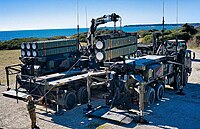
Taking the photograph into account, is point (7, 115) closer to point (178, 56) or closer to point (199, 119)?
point (199, 119)

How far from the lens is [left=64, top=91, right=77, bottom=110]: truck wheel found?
11.9 m

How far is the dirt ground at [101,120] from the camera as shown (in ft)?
33.7

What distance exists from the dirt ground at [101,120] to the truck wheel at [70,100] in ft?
0.78

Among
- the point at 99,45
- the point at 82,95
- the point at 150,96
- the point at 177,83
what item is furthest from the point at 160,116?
the point at 177,83

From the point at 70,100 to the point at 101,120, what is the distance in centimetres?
215

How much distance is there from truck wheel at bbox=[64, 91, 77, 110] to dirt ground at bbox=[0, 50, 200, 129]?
0.24m

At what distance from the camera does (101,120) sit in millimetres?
10797

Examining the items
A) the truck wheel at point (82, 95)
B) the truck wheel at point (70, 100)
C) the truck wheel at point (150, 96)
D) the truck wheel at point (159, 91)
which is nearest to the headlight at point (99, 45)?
the truck wheel at point (82, 95)

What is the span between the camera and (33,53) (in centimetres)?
1488

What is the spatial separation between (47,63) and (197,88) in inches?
371

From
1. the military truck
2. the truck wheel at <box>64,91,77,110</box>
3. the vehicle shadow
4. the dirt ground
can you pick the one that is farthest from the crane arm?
the truck wheel at <box>64,91,77,110</box>

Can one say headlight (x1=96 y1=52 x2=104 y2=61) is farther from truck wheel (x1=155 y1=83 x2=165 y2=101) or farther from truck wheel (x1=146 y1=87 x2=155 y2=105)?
truck wheel (x1=155 y1=83 x2=165 y2=101)

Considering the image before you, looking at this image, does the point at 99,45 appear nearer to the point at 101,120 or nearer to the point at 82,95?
the point at 82,95

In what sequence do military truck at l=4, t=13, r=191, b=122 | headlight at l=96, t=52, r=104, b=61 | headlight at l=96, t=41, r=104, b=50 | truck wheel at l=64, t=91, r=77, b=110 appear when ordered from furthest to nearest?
1. headlight at l=96, t=52, r=104, b=61
2. headlight at l=96, t=41, r=104, b=50
3. truck wheel at l=64, t=91, r=77, b=110
4. military truck at l=4, t=13, r=191, b=122
